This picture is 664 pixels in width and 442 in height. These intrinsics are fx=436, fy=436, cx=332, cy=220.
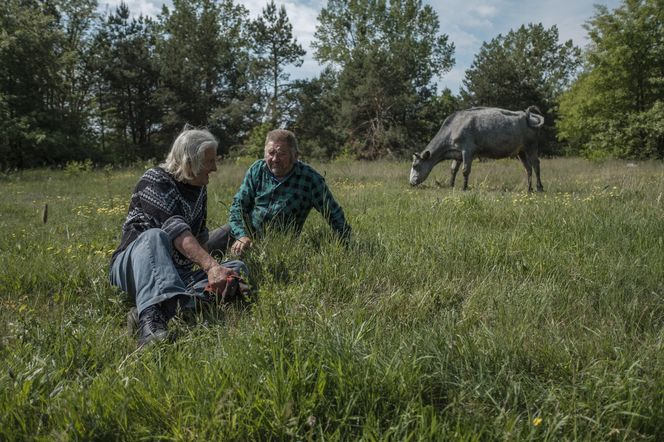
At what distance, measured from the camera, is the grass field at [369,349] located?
1598 millimetres

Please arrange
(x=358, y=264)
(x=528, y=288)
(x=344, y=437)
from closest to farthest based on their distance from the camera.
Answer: (x=344, y=437) → (x=528, y=288) → (x=358, y=264)

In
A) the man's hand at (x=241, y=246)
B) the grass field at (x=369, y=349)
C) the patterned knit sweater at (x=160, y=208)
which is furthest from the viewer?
the man's hand at (x=241, y=246)

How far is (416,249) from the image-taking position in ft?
12.9

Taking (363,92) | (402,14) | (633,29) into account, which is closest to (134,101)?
(363,92)

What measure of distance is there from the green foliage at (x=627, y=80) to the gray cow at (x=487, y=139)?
16961mm

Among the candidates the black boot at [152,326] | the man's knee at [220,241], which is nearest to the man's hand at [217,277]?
the black boot at [152,326]

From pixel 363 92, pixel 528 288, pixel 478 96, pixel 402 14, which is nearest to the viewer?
pixel 528 288

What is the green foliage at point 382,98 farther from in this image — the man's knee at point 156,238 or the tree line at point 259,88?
the man's knee at point 156,238

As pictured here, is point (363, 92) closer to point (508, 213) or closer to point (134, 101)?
point (134, 101)

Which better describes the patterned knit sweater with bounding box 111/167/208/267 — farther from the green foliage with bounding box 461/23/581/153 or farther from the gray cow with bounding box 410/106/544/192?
the green foliage with bounding box 461/23/581/153

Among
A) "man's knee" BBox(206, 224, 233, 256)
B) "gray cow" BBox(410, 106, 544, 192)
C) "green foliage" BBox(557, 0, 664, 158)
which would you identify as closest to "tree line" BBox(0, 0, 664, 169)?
"green foliage" BBox(557, 0, 664, 158)

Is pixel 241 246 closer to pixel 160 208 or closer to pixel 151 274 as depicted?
pixel 160 208

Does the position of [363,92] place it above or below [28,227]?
above

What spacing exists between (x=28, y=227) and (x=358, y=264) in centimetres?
583
